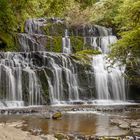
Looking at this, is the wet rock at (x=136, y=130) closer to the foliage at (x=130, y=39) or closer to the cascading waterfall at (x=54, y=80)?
the foliage at (x=130, y=39)

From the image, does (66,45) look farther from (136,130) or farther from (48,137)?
(48,137)

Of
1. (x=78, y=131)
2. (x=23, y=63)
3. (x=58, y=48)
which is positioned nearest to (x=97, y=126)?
(x=78, y=131)

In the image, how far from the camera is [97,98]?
2303 centimetres

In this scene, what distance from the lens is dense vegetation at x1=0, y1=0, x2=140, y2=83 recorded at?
1263cm

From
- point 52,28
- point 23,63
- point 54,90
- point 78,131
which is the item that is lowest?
point 78,131

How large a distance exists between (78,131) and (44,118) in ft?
10.1

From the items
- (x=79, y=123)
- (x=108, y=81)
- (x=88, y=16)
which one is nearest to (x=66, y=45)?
(x=88, y=16)

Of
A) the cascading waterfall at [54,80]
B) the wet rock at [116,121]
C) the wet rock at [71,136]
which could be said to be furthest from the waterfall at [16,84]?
the wet rock at [71,136]

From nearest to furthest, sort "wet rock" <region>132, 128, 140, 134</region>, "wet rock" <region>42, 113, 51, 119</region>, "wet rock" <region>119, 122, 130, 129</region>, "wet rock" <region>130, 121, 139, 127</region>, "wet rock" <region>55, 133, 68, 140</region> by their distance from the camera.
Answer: "wet rock" <region>55, 133, 68, 140</region> → "wet rock" <region>132, 128, 140, 134</region> → "wet rock" <region>119, 122, 130, 129</region> → "wet rock" <region>130, 121, 139, 127</region> → "wet rock" <region>42, 113, 51, 119</region>

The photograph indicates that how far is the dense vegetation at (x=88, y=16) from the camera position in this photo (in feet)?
41.5

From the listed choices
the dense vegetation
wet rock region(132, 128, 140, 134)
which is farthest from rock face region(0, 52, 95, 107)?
wet rock region(132, 128, 140, 134)

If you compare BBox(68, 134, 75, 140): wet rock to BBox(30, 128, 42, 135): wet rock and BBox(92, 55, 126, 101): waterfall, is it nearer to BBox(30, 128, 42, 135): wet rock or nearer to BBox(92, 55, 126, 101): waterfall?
BBox(30, 128, 42, 135): wet rock

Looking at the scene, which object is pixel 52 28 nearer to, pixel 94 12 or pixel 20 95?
pixel 94 12

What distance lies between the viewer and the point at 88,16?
113ft
